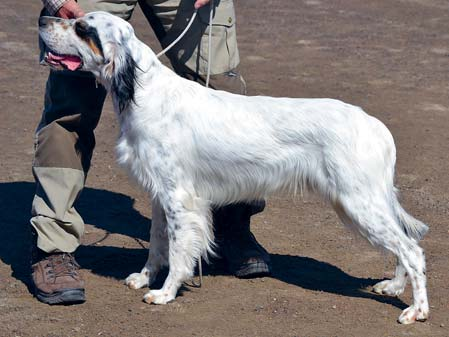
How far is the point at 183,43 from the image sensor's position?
611cm

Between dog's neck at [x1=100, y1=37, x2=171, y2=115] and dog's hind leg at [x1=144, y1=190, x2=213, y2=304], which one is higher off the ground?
dog's neck at [x1=100, y1=37, x2=171, y2=115]

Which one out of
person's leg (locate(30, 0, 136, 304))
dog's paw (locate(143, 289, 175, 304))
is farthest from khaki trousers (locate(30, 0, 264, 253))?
dog's paw (locate(143, 289, 175, 304))

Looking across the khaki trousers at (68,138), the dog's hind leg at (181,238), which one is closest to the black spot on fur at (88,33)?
the khaki trousers at (68,138)

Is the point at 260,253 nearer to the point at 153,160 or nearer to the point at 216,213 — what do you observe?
the point at 216,213

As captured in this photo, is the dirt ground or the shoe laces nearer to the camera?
the dirt ground

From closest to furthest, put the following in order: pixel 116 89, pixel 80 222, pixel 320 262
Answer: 1. pixel 116 89
2. pixel 80 222
3. pixel 320 262

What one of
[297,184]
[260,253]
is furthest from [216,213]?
[297,184]

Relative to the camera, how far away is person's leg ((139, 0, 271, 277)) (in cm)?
604

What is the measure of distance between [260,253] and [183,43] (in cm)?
132

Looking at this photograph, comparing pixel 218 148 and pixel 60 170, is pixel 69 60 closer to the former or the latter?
pixel 60 170

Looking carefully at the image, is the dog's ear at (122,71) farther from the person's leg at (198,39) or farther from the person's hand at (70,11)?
the person's leg at (198,39)

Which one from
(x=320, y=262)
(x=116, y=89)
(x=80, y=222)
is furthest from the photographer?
(x=320, y=262)

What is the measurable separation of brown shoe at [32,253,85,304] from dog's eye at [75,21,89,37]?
49.3 inches

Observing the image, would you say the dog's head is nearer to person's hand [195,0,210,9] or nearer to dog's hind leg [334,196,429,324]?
person's hand [195,0,210,9]
